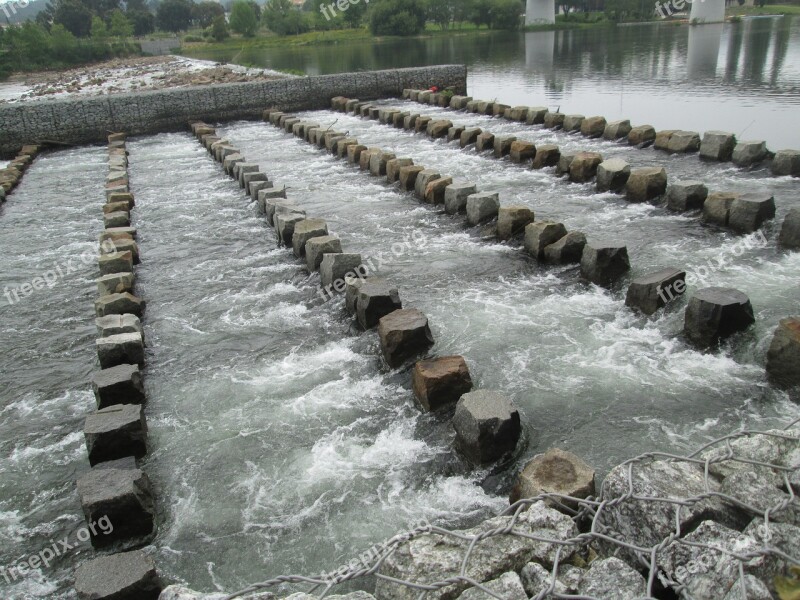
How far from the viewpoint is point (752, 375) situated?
20.3 ft

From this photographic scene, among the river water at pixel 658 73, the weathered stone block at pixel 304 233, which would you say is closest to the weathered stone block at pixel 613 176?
the weathered stone block at pixel 304 233

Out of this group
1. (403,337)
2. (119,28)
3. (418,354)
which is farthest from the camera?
(119,28)

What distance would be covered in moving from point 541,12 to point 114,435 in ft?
260

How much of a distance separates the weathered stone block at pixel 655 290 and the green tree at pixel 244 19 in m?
92.9

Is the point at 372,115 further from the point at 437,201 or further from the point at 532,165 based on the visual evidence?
the point at 437,201

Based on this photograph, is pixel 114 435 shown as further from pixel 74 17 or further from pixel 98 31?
pixel 74 17

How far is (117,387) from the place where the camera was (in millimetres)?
6391

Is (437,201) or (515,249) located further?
(437,201)

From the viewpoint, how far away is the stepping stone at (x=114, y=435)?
5.60m

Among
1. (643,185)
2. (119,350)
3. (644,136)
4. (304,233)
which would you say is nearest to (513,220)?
(643,185)

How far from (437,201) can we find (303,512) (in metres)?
7.99

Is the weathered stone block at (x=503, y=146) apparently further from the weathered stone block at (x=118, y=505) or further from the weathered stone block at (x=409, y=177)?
the weathered stone block at (x=118, y=505)

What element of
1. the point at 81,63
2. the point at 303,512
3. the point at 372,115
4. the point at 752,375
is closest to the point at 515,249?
the point at 752,375

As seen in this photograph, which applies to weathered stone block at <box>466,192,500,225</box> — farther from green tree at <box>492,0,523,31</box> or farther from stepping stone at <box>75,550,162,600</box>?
green tree at <box>492,0,523,31</box>
